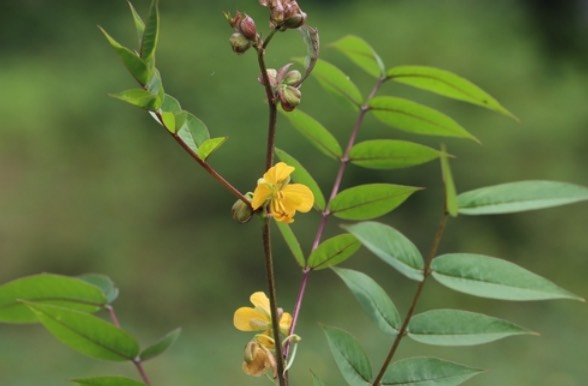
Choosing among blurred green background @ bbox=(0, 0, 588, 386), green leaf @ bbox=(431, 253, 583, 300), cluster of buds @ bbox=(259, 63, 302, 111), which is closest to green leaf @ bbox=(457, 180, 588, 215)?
green leaf @ bbox=(431, 253, 583, 300)

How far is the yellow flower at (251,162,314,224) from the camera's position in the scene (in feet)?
1.43

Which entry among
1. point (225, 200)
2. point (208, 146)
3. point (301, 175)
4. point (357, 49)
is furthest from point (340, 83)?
point (225, 200)

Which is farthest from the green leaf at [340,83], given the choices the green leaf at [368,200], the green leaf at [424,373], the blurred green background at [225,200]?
the blurred green background at [225,200]

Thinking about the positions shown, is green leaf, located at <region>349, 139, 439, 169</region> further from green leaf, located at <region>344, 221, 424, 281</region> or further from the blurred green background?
the blurred green background

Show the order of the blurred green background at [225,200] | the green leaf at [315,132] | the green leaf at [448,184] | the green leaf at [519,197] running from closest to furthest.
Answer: the green leaf at [448,184] → the green leaf at [519,197] → the green leaf at [315,132] → the blurred green background at [225,200]

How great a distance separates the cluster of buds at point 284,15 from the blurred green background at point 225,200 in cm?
235

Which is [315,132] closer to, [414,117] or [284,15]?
[414,117]

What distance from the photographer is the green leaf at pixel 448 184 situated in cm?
42

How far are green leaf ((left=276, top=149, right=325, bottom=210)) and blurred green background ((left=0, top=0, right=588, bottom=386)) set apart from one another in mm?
2195

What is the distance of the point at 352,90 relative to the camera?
27.2 inches

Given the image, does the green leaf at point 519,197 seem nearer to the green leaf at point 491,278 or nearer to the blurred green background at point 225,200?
the green leaf at point 491,278

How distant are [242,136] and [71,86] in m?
0.88

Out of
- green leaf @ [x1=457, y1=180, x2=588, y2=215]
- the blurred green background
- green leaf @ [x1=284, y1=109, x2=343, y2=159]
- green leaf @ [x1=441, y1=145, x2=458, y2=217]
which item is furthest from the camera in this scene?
the blurred green background

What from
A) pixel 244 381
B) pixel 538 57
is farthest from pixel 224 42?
pixel 244 381
